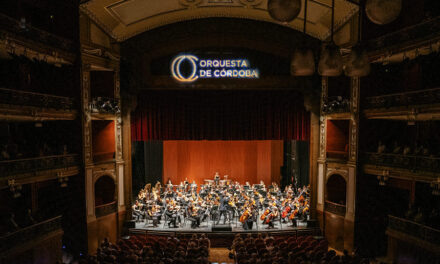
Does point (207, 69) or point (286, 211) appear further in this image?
point (207, 69)

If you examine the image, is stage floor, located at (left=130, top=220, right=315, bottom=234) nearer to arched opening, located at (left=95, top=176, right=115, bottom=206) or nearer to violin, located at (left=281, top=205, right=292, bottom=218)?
violin, located at (left=281, top=205, right=292, bottom=218)

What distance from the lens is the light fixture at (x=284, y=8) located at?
328cm

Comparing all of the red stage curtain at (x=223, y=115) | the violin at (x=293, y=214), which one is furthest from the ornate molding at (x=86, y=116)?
the violin at (x=293, y=214)

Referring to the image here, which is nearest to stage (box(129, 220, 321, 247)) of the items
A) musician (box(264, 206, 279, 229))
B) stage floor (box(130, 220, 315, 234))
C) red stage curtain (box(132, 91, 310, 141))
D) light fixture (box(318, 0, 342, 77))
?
stage floor (box(130, 220, 315, 234))

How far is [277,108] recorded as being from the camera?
16.5m

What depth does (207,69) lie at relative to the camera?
15.9 meters

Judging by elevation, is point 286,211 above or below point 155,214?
above

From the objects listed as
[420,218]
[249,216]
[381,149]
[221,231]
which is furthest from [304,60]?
[221,231]

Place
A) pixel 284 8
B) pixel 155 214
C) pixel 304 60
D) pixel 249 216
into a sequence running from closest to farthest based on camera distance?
pixel 284 8 → pixel 304 60 → pixel 249 216 → pixel 155 214

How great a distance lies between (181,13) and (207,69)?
299cm

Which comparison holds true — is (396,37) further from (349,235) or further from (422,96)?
(349,235)

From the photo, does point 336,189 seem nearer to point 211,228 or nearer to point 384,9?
point 211,228

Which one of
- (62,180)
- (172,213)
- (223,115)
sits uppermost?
(223,115)

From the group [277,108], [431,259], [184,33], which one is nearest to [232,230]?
[277,108]
